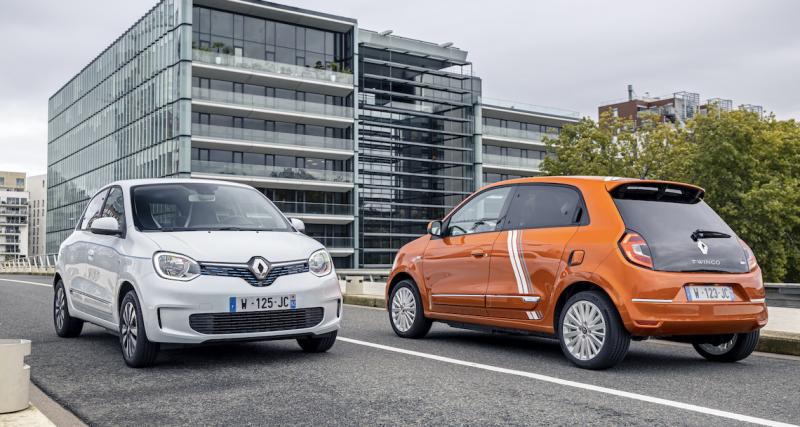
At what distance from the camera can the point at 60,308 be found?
8.61 meters

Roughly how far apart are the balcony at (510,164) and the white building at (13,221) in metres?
143

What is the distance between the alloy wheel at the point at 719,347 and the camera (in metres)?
6.80

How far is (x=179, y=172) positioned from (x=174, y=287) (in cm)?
4546

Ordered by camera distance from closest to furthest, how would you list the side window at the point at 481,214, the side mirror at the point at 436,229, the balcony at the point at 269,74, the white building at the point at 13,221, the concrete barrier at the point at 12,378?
the concrete barrier at the point at 12,378, the side window at the point at 481,214, the side mirror at the point at 436,229, the balcony at the point at 269,74, the white building at the point at 13,221

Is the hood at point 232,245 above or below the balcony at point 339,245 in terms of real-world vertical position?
above

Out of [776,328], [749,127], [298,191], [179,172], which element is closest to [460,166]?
[298,191]

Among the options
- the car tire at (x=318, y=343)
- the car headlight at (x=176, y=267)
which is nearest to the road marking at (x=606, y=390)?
the car tire at (x=318, y=343)

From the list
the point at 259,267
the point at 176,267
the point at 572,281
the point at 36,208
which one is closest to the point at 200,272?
the point at 176,267

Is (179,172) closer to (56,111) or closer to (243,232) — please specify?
(56,111)

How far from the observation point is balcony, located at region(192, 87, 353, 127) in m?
51.3

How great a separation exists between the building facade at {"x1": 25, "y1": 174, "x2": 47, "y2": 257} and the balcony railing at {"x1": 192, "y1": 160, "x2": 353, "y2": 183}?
14877 centimetres

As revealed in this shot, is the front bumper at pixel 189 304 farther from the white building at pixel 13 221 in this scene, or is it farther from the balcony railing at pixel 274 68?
the white building at pixel 13 221

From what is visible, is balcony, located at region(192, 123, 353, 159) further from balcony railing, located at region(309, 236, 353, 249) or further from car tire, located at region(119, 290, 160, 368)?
car tire, located at region(119, 290, 160, 368)

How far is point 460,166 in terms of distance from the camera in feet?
228
